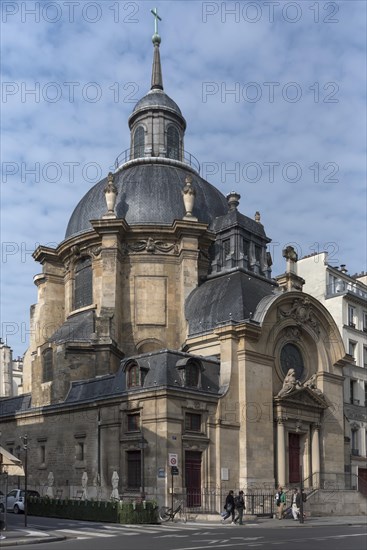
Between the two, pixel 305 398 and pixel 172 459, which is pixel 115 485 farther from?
pixel 305 398

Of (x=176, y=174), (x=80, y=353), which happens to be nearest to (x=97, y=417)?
(x=80, y=353)

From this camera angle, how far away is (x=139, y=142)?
201 ft

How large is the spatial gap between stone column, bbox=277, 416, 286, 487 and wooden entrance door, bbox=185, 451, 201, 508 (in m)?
6.03

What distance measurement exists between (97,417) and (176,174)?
21.9m

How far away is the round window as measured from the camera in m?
45.8

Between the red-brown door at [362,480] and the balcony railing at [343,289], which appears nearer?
the red-brown door at [362,480]

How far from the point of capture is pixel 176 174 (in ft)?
183

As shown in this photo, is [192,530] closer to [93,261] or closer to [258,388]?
[258,388]

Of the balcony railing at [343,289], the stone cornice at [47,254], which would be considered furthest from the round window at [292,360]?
the stone cornice at [47,254]

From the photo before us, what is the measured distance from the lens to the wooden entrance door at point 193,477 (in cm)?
3747

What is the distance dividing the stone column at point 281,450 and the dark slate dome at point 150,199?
54.0ft

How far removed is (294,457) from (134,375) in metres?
11.7

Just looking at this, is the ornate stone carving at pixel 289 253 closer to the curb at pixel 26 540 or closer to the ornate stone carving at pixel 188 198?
the ornate stone carving at pixel 188 198

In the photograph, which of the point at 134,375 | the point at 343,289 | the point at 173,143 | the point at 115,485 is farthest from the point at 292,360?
the point at 173,143
